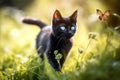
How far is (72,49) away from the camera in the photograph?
7.28 meters

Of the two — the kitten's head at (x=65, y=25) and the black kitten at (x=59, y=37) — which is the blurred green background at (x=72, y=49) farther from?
the kitten's head at (x=65, y=25)

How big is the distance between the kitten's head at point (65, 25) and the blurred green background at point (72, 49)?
30cm

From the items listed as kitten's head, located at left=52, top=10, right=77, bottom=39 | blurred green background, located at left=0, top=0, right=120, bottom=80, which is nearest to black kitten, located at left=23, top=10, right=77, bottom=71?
kitten's head, located at left=52, top=10, right=77, bottom=39

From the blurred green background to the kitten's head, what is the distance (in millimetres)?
299

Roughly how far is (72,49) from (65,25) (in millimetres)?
1577

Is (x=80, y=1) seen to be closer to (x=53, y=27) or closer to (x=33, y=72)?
(x=53, y=27)

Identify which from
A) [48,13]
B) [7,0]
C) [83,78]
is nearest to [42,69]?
[83,78]

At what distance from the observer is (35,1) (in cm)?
1273

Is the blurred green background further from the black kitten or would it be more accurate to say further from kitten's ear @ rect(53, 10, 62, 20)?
kitten's ear @ rect(53, 10, 62, 20)

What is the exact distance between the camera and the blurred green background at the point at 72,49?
12.3ft

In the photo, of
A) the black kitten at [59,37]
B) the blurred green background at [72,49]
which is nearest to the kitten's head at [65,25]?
the black kitten at [59,37]

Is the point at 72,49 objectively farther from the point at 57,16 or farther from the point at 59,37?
the point at 57,16

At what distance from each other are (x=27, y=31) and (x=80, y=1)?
56.3 inches

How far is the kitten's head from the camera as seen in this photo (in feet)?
18.7
